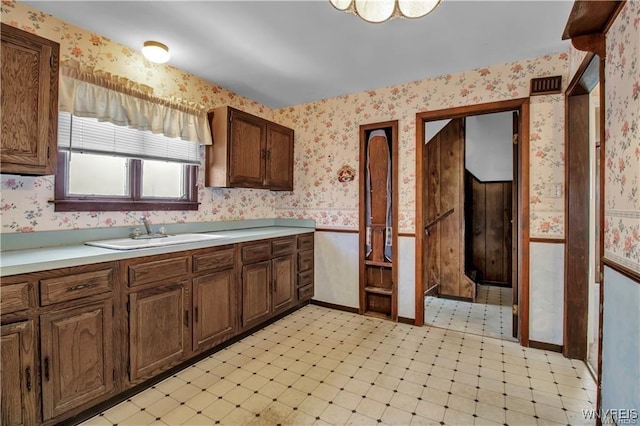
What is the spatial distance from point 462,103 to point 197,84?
2.54 metres

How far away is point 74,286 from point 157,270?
456 millimetres

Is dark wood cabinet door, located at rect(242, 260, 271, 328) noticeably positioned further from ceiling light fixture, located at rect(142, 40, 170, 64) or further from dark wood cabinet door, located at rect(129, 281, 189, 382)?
ceiling light fixture, located at rect(142, 40, 170, 64)

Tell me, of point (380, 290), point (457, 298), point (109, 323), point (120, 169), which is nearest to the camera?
point (109, 323)

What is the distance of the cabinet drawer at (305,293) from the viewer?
11.3ft

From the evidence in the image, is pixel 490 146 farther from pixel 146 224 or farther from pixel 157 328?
pixel 157 328

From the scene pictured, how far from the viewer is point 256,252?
2842mm

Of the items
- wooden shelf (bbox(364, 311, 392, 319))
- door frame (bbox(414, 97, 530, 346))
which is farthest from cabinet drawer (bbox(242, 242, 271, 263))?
door frame (bbox(414, 97, 530, 346))

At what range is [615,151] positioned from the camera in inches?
58.0

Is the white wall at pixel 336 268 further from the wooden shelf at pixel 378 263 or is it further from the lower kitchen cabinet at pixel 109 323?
the lower kitchen cabinet at pixel 109 323

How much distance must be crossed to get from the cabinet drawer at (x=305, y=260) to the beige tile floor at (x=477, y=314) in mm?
1394

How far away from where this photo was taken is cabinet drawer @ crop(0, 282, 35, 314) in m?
1.39

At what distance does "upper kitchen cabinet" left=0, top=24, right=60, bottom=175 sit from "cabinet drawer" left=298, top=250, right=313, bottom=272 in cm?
229

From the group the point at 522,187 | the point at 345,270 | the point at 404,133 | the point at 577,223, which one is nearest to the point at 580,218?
the point at 577,223

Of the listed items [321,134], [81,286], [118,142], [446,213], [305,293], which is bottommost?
[305,293]
